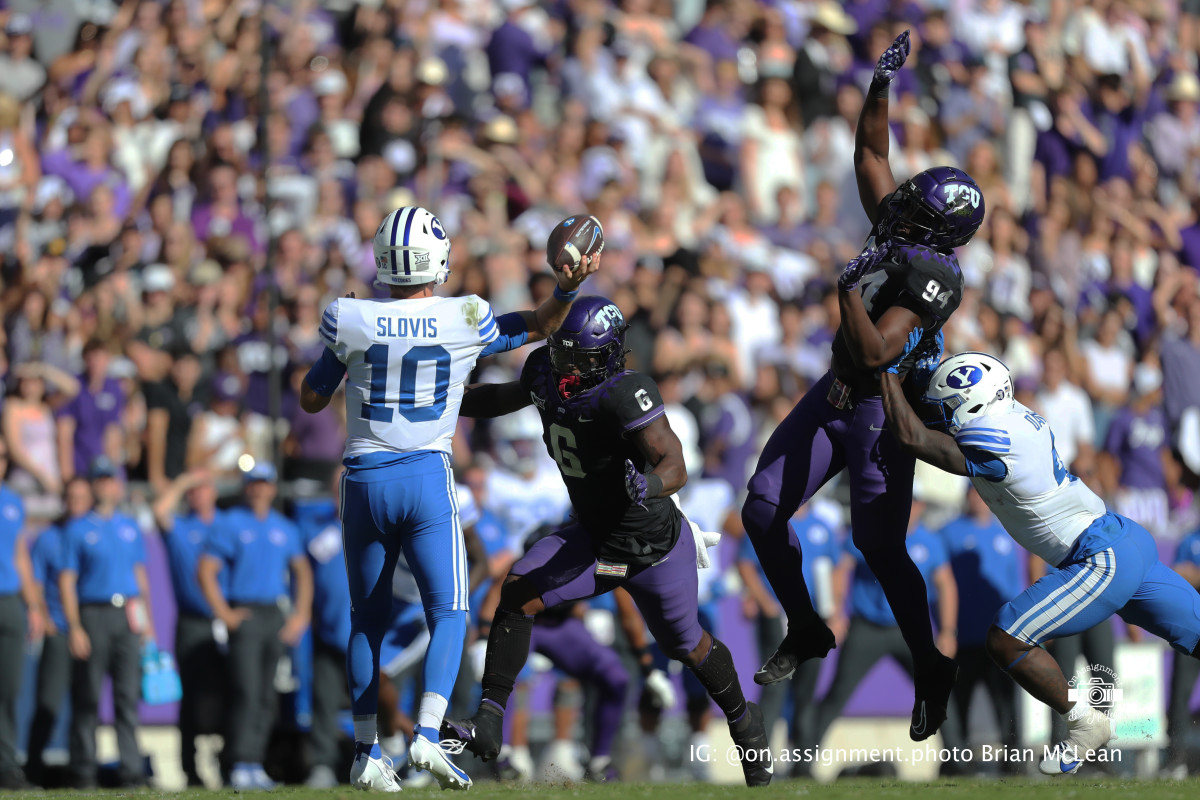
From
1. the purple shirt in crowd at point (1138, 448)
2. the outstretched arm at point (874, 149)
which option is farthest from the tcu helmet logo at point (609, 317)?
the purple shirt in crowd at point (1138, 448)

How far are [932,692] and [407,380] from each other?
2.84 meters

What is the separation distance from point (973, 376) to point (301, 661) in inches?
224

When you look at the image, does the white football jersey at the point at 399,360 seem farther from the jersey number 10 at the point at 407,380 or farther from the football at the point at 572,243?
the football at the point at 572,243

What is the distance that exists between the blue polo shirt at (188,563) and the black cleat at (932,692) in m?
5.23

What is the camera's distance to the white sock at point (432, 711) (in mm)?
7027

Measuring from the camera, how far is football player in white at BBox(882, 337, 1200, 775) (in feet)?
24.3

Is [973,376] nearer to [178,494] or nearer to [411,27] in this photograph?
[178,494]

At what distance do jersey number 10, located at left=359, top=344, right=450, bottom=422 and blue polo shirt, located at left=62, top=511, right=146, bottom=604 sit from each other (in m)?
4.42

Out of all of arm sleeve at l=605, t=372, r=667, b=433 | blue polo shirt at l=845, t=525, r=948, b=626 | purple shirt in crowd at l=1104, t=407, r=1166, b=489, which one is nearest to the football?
arm sleeve at l=605, t=372, r=667, b=433

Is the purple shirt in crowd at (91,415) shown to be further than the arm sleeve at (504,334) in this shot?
Yes

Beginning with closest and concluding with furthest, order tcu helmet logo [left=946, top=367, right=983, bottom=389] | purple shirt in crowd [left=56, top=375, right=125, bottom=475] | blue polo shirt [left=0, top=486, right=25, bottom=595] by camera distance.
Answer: tcu helmet logo [left=946, top=367, right=983, bottom=389], blue polo shirt [left=0, top=486, right=25, bottom=595], purple shirt in crowd [left=56, top=375, right=125, bottom=475]

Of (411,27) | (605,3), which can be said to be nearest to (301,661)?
(411,27)

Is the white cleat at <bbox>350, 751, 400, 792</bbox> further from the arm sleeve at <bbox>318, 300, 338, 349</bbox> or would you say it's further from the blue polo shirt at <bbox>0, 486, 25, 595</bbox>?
the blue polo shirt at <bbox>0, 486, 25, 595</bbox>

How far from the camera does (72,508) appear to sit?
1109 centimetres
